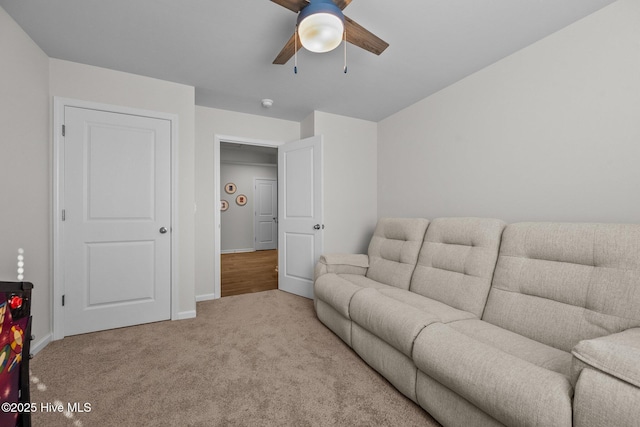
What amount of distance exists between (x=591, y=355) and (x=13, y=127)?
3.45 metres

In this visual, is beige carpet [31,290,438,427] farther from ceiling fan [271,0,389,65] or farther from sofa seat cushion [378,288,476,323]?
ceiling fan [271,0,389,65]

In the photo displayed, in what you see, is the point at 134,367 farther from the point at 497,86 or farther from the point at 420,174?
the point at 497,86

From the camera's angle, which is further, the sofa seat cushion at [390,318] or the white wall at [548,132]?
the white wall at [548,132]

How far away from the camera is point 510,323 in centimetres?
159

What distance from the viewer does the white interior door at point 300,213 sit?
3.35 meters

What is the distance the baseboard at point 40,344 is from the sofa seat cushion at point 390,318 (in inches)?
97.4

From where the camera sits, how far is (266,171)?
7586mm

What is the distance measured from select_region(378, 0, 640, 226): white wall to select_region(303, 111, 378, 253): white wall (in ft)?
3.12

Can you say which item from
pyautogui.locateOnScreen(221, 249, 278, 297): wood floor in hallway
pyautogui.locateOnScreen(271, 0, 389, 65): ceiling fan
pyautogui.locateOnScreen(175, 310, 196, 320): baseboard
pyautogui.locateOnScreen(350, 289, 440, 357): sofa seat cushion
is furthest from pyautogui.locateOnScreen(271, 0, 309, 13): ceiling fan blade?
pyautogui.locateOnScreen(221, 249, 278, 297): wood floor in hallway

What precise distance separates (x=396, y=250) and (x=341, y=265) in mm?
592

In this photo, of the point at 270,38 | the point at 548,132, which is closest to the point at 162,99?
the point at 270,38

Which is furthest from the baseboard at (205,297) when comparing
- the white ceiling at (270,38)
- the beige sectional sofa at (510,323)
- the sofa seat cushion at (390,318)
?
the white ceiling at (270,38)

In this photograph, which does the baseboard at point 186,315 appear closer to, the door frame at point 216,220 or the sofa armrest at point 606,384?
the door frame at point 216,220

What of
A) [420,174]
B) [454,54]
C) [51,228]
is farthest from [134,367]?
[454,54]
